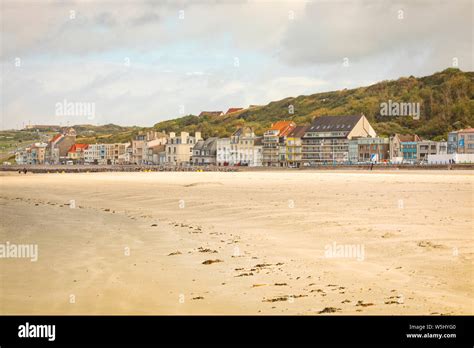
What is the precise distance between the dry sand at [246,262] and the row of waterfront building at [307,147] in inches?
2558

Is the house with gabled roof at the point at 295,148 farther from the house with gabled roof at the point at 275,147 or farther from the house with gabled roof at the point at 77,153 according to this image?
the house with gabled roof at the point at 77,153

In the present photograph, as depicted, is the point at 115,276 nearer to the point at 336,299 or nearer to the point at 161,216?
the point at 336,299

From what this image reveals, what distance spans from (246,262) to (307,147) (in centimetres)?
8907

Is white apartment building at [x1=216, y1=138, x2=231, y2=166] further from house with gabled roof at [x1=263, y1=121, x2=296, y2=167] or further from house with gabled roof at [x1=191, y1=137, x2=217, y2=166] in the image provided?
house with gabled roof at [x1=263, y1=121, x2=296, y2=167]

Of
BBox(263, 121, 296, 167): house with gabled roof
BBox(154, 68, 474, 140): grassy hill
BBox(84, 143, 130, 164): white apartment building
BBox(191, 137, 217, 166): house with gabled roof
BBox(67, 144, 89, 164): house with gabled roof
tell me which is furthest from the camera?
BBox(67, 144, 89, 164): house with gabled roof

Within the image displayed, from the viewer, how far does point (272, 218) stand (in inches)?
693

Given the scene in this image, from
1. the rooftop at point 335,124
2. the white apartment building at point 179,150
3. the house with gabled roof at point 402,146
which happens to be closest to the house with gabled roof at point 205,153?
the white apartment building at point 179,150

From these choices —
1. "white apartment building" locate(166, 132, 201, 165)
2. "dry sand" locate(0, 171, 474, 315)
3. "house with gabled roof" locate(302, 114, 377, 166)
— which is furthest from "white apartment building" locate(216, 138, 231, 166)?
"dry sand" locate(0, 171, 474, 315)

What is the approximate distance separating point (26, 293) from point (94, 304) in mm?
1556

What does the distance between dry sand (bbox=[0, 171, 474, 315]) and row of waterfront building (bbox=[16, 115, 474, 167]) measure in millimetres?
64984

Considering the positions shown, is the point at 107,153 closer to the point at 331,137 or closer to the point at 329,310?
the point at 331,137

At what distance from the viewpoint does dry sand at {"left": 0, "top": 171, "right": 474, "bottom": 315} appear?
26.3 feet
